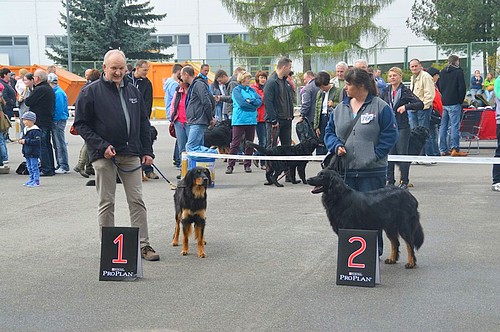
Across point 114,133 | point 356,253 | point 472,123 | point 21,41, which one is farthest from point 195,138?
point 21,41

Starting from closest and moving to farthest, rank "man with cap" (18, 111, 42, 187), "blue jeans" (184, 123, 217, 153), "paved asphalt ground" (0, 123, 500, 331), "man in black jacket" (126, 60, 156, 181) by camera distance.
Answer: "paved asphalt ground" (0, 123, 500, 331), "blue jeans" (184, 123, 217, 153), "man with cap" (18, 111, 42, 187), "man in black jacket" (126, 60, 156, 181)

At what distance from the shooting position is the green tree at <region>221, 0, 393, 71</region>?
41719 mm

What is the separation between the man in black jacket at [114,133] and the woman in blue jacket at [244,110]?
5886 millimetres

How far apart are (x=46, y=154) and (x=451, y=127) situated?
329 inches

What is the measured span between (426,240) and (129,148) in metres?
3.45

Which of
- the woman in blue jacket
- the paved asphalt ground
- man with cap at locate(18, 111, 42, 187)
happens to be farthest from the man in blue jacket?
man with cap at locate(18, 111, 42, 187)

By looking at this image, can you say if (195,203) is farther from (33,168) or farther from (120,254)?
(33,168)

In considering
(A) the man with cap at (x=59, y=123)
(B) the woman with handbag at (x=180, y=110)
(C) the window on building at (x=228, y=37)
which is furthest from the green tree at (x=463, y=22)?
(A) the man with cap at (x=59, y=123)

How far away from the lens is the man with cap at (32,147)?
12.3m

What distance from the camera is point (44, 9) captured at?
166 ft

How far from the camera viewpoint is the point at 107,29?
4138 centimetres

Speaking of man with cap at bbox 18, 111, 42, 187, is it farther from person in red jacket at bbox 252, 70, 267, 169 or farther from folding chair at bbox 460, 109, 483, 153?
folding chair at bbox 460, 109, 483, 153

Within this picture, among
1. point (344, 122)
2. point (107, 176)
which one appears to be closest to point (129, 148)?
point (107, 176)

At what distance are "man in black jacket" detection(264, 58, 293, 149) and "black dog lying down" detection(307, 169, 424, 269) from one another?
5931 millimetres
